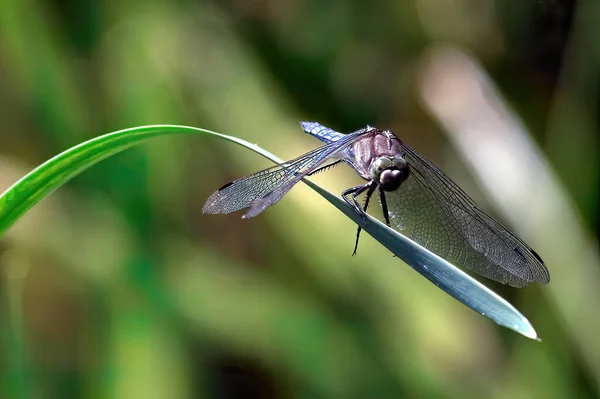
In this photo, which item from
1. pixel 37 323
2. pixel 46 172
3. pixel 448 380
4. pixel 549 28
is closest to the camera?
pixel 46 172

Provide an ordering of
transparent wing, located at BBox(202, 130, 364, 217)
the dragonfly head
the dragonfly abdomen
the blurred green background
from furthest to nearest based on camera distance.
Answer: the blurred green background < the dragonfly abdomen < the dragonfly head < transparent wing, located at BBox(202, 130, 364, 217)

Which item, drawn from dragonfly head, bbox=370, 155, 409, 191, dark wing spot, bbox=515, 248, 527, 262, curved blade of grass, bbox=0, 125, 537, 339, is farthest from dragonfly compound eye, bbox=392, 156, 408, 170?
curved blade of grass, bbox=0, 125, 537, 339

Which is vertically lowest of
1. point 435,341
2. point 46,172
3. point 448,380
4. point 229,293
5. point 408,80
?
point 448,380

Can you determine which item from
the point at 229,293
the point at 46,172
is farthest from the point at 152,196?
the point at 46,172

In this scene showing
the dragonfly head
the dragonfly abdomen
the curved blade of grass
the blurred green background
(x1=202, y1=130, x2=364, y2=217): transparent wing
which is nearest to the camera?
the curved blade of grass

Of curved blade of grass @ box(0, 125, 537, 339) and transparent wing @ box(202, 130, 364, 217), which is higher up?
transparent wing @ box(202, 130, 364, 217)

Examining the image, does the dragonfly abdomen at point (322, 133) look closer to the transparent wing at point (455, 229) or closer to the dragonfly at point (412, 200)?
the dragonfly at point (412, 200)

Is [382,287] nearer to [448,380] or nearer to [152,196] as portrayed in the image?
[448,380]

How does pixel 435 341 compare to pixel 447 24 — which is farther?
pixel 447 24

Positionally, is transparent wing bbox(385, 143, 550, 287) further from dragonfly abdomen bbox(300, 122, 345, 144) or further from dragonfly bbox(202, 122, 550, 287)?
dragonfly abdomen bbox(300, 122, 345, 144)
